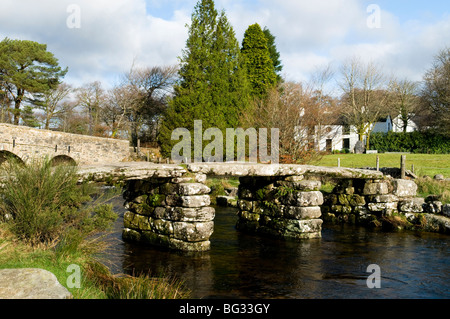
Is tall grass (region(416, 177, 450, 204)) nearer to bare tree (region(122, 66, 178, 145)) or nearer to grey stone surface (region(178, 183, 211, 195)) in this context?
grey stone surface (region(178, 183, 211, 195))

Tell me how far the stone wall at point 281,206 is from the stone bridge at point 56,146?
8.36 metres

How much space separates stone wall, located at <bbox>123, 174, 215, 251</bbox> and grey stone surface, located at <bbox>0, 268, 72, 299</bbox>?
411 cm

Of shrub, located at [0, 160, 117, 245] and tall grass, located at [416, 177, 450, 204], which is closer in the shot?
shrub, located at [0, 160, 117, 245]

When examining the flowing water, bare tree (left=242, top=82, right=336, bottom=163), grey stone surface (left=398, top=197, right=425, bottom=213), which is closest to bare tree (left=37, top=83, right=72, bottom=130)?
bare tree (left=242, top=82, right=336, bottom=163)

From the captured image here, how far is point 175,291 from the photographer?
4957mm

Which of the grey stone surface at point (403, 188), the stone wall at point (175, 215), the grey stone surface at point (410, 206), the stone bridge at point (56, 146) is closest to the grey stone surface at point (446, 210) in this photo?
the grey stone surface at point (410, 206)

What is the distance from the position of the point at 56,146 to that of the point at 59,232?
18120mm

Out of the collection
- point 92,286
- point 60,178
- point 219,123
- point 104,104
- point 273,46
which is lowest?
point 92,286

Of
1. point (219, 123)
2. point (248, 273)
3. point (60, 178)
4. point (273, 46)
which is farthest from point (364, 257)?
point (273, 46)

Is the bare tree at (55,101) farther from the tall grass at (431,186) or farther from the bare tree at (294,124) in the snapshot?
the tall grass at (431,186)

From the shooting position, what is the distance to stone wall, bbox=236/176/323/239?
360 inches

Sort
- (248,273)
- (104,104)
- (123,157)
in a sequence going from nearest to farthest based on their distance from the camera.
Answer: (248,273), (123,157), (104,104)

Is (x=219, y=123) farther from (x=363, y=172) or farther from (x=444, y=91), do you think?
(x=444, y=91)

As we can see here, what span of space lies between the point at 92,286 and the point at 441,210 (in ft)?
32.6
